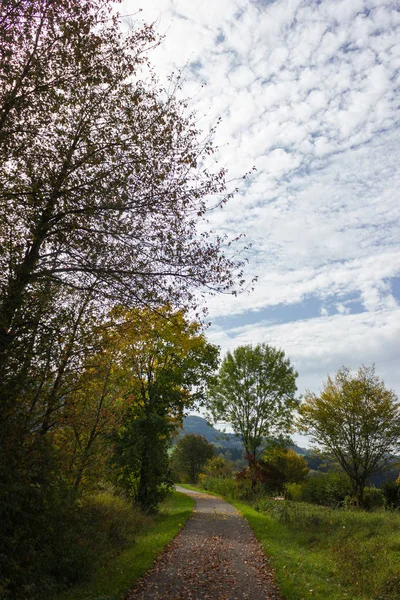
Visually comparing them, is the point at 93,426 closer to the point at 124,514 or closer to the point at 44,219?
the point at 124,514

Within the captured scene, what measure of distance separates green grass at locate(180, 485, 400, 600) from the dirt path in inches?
18.1

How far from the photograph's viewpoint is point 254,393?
1261 inches

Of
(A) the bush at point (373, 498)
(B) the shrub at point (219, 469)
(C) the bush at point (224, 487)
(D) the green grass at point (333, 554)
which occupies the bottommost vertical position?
(C) the bush at point (224, 487)

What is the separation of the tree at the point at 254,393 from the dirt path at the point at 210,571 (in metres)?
16.5

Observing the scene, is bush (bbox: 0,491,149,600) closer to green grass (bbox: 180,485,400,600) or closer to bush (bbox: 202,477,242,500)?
green grass (bbox: 180,485,400,600)

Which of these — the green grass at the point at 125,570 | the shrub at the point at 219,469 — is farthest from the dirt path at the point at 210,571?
the shrub at the point at 219,469

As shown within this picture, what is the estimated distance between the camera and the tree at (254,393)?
1235 inches

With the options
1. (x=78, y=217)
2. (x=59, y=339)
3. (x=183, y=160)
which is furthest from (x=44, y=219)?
(x=183, y=160)

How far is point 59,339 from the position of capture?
270 inches

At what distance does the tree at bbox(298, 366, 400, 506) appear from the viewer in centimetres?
2206

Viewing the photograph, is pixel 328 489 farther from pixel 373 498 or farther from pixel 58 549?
pixel 58 549

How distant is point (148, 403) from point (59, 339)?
41.1 feet

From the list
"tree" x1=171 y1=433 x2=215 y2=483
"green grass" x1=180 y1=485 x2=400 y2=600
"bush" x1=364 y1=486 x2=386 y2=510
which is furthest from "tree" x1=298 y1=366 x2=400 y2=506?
"tree" x1=171 y1=433 x2=215 y2=483

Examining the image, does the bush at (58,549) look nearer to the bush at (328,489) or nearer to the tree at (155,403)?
the tree at (155,403)
